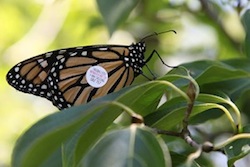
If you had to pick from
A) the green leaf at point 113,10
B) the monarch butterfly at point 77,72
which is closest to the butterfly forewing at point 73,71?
the monarch butterfly at point 77,72

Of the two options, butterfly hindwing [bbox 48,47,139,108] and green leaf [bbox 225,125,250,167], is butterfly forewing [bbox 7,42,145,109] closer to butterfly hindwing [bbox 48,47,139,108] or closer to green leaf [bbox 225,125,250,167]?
butterfly hindwing [bbox 48,47,139,108]

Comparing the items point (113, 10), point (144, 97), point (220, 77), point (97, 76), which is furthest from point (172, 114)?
point (97, 76)

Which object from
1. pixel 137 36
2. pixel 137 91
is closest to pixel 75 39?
pixel 137 36

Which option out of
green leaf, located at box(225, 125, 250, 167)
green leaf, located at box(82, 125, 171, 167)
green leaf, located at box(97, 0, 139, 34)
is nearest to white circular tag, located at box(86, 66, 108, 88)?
green leaf, located at box(97, 0, 139, 34)

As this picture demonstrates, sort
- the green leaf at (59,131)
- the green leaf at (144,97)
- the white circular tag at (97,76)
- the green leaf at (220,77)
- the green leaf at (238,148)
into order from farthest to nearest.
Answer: the white circular tag at (97,76), the green leaf at (220,77), the green leaf at (238,148), the green leaf at (144,97), the green leaf at (59,131)

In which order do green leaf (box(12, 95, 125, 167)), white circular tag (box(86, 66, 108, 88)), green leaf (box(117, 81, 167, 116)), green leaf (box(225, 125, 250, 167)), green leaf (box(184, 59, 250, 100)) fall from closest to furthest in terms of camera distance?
green leaf (box(12, 95, 125, 167)), green leaf (box(117, 81, 167, 116)), green leaf (box(225, 125, 250, 167)), green leaf (box(184, 59, 250, 100)), white circular tag (box(86, 66, 108, 88))

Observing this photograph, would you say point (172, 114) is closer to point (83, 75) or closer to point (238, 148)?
point (238, 148)

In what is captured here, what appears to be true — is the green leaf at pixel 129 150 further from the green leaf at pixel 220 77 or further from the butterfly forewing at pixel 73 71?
the butterfly forewing at pixel 73 71
